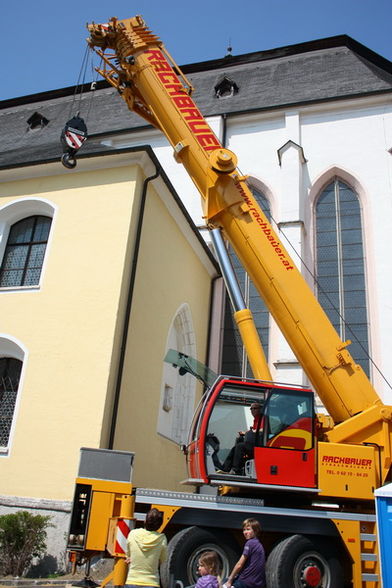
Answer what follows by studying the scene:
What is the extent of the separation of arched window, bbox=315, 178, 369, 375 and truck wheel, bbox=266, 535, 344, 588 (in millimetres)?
8609

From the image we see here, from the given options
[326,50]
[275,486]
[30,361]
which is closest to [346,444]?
[275,486]

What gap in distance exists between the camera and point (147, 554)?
4.46 meters

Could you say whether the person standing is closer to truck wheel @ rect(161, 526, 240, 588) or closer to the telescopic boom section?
truck wheel @ rect(161, 526, 240, 588)

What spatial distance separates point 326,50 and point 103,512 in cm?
2058

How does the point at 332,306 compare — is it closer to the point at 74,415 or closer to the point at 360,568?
the point at 74,415

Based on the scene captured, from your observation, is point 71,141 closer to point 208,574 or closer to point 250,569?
point 250,569

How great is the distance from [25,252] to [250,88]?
12686 millimetres

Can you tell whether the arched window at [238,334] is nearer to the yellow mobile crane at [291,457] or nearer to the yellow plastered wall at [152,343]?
the yellow plastered wall at [152,343]

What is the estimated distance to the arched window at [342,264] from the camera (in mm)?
14734

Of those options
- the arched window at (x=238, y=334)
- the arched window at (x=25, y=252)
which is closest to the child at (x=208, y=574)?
the arched window at (x=25, y=252)

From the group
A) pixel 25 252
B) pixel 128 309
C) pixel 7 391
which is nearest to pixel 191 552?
pixel 128 309

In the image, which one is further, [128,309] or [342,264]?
[342,264]

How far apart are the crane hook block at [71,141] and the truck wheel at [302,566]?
27.2 feet

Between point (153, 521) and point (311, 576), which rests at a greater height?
point (153, 521)
